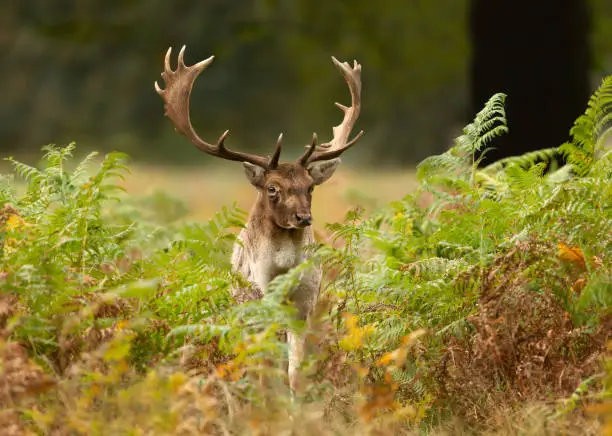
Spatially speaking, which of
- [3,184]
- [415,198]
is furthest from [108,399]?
[415,198]

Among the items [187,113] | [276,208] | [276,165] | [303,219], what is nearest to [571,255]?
[303,219]

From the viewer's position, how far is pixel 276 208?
290 inches

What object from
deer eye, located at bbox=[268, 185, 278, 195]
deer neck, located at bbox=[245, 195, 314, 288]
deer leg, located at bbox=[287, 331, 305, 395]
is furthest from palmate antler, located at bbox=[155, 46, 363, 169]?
deer leg, located at bbox=[287, 331, 305, 395]

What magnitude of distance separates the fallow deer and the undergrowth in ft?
1.95

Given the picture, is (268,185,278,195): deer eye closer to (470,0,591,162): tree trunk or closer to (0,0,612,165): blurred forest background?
(470,0,591,162): tree trunk

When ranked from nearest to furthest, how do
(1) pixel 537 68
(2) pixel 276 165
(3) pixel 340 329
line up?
(3) pixel 340 329
(2) pixel 276 165
(1) pixel 537 68

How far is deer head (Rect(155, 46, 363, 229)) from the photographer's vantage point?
7282mm

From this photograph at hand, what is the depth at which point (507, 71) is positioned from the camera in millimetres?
10648

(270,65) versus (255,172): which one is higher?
(270,65)

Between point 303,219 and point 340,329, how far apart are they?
3.16 feet

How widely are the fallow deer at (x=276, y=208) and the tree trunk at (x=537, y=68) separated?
10.2 ft

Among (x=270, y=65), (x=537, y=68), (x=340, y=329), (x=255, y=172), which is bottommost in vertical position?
(x=340, y=329)

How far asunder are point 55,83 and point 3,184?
80.3 feet

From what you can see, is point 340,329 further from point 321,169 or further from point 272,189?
point 321,169
